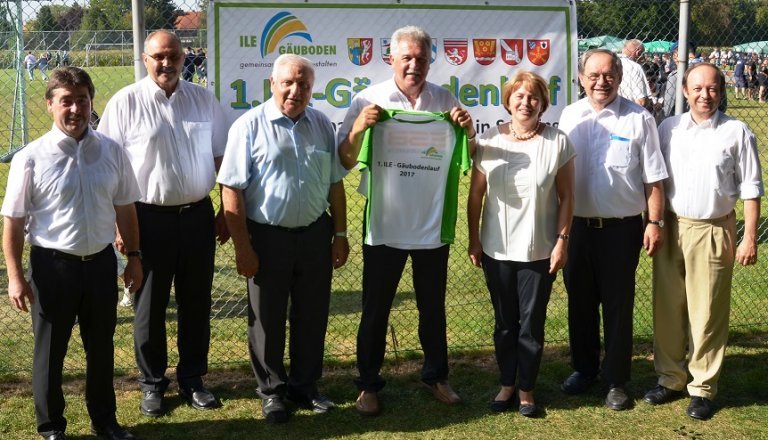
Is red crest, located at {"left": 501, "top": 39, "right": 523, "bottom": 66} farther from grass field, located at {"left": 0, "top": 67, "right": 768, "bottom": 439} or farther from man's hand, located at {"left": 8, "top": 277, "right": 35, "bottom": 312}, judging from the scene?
man's hand, located at {"left": 8, "top": 277, "right": 35, "bottom": 312}

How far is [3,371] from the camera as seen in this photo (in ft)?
18.4

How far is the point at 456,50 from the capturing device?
18.3ft

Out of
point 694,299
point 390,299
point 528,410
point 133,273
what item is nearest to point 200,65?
point 133,273

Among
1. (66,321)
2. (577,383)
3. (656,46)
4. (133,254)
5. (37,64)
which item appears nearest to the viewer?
(66,321)

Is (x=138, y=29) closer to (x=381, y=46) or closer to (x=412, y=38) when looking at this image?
(x=381, y=46)

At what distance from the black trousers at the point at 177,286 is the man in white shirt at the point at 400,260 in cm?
88

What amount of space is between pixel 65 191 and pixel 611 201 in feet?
9.26

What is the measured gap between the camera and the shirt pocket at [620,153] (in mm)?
4801

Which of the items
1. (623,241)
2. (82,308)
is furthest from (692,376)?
(82,308)

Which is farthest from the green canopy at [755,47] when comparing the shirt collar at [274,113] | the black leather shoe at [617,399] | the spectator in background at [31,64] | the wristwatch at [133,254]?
the spectator in background at [31,64]

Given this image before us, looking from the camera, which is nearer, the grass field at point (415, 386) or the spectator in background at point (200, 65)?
the grass field at point (415, 386)

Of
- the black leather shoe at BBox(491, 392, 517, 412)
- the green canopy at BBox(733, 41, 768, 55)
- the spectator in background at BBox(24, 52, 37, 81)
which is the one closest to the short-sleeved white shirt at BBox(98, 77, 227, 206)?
the black leather shoe at BBox(491, 392, 517, 412)

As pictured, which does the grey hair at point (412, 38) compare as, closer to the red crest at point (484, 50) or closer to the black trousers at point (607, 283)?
the red crest at point (484, 50)

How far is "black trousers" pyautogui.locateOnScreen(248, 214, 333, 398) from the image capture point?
185 inches
